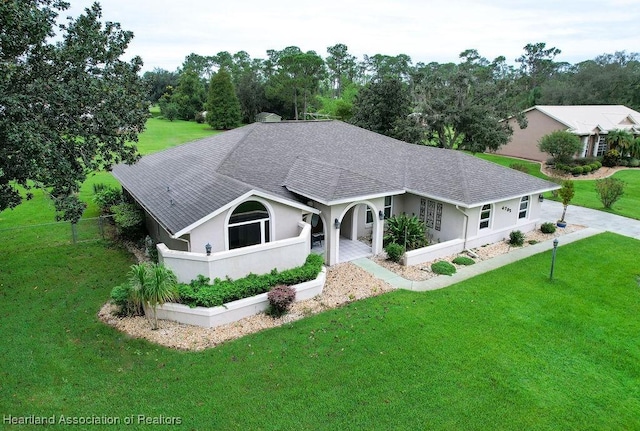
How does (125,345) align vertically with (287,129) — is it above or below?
below

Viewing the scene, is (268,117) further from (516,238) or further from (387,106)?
(516,238)

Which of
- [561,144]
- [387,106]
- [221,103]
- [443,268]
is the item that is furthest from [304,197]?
[221,103]

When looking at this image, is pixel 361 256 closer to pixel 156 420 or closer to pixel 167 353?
pixel 167 353

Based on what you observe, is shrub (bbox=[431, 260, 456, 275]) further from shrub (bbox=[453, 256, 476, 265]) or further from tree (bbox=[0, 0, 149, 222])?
tree (bbox=[0, 0, 149, 222])

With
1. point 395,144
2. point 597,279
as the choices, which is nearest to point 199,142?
point 395,144

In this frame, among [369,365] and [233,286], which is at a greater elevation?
[233,286]
